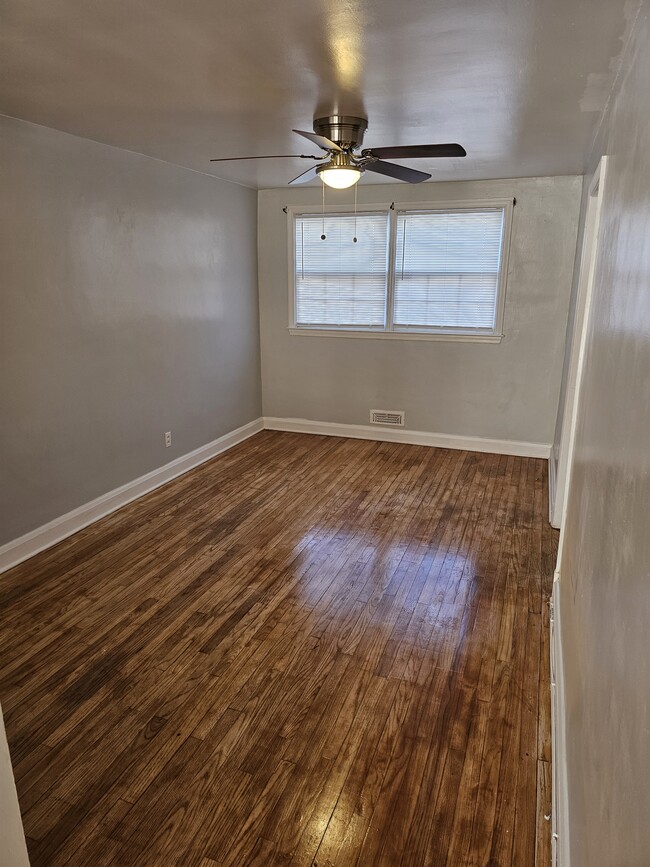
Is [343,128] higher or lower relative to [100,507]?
higher

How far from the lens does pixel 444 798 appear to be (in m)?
1.90

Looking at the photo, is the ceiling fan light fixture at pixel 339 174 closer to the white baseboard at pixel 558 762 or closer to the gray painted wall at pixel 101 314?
the gray painted wall at pixel 101 314

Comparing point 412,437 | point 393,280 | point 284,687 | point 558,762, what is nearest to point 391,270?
point 393,280

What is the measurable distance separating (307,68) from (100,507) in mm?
2995

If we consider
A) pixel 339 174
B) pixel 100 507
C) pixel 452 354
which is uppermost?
pixel 339 174

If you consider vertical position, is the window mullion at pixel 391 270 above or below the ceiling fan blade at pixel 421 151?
below

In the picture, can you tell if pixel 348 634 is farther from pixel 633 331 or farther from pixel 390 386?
pixel 390 386

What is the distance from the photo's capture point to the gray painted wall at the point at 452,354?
15.9 feet

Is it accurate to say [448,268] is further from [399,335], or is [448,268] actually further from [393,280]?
[399,335]

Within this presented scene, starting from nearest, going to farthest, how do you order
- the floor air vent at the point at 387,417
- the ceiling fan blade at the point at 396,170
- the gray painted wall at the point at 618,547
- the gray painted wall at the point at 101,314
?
the gray painted wall at the point at 618,547 → the ceiling fan blade at the point at 396,170 → the gray painted wall at the point at 101,314 → the floor air vent at the point at 387,417

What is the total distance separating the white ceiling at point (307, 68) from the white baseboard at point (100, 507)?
91.0 inches

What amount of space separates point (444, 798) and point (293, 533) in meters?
2.07

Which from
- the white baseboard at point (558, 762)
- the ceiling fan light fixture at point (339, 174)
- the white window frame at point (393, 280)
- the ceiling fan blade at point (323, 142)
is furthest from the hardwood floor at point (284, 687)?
the ceiling fan blade at point (323, 142)

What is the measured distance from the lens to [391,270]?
5406 mm
